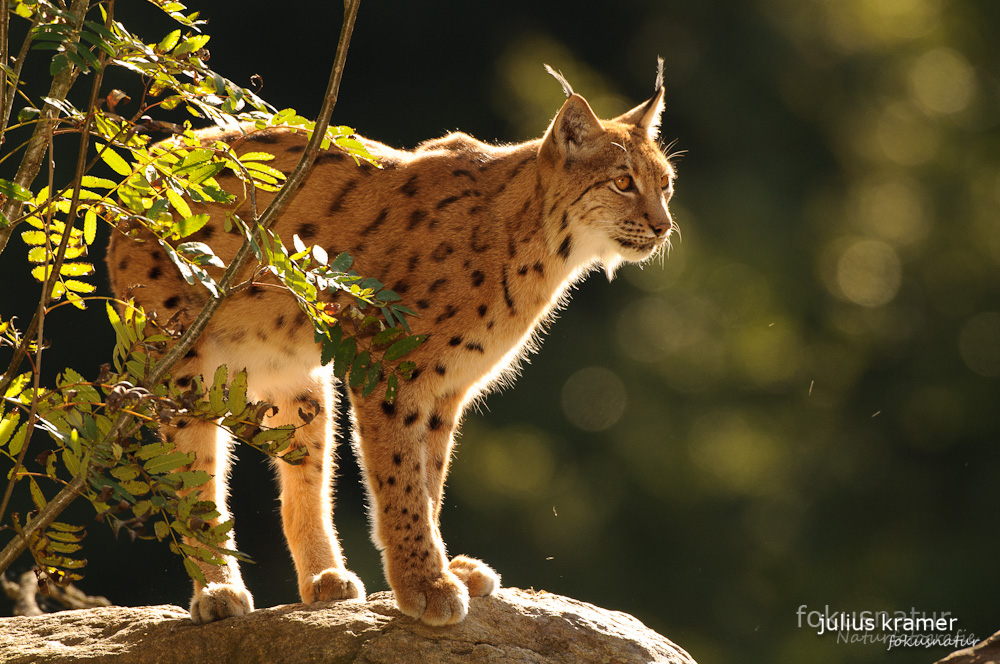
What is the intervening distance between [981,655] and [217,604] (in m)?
2.85

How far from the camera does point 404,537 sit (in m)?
4.38

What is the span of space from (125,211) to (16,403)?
2.08ft

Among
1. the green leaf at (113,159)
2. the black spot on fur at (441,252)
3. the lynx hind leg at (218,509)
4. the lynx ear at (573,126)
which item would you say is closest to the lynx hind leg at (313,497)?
the lynx hind leg at (218,509)

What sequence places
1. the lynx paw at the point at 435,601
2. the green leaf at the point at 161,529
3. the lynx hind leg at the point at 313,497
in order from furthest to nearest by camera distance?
the lynx hind leg at the point at 313,497
the lynx paw at the point at 435,601
the green leaf at the point at 161,529

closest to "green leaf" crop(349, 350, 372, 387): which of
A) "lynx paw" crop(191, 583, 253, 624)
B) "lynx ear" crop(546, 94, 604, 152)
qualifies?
"lynx paw" crop(191, 583, 253, 624)

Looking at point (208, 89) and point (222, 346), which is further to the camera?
point (222, 346)

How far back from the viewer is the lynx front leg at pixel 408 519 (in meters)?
4.18

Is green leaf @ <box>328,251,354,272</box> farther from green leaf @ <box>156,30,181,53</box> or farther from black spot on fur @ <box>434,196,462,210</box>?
black spot on fur @ <box>434,196,462,210</box>

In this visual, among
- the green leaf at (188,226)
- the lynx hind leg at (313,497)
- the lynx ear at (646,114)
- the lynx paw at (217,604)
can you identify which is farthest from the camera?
the lynx ear at (646,114)

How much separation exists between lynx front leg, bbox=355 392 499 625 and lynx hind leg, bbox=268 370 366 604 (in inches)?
13.9

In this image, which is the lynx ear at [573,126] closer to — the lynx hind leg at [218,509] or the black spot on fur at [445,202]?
the black spot on fur at [445,202]

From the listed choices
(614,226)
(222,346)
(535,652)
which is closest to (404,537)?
(535,652)

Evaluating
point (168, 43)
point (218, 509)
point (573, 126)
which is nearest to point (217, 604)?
point (218, 509)

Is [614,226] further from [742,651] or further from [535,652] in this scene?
[742,651]
